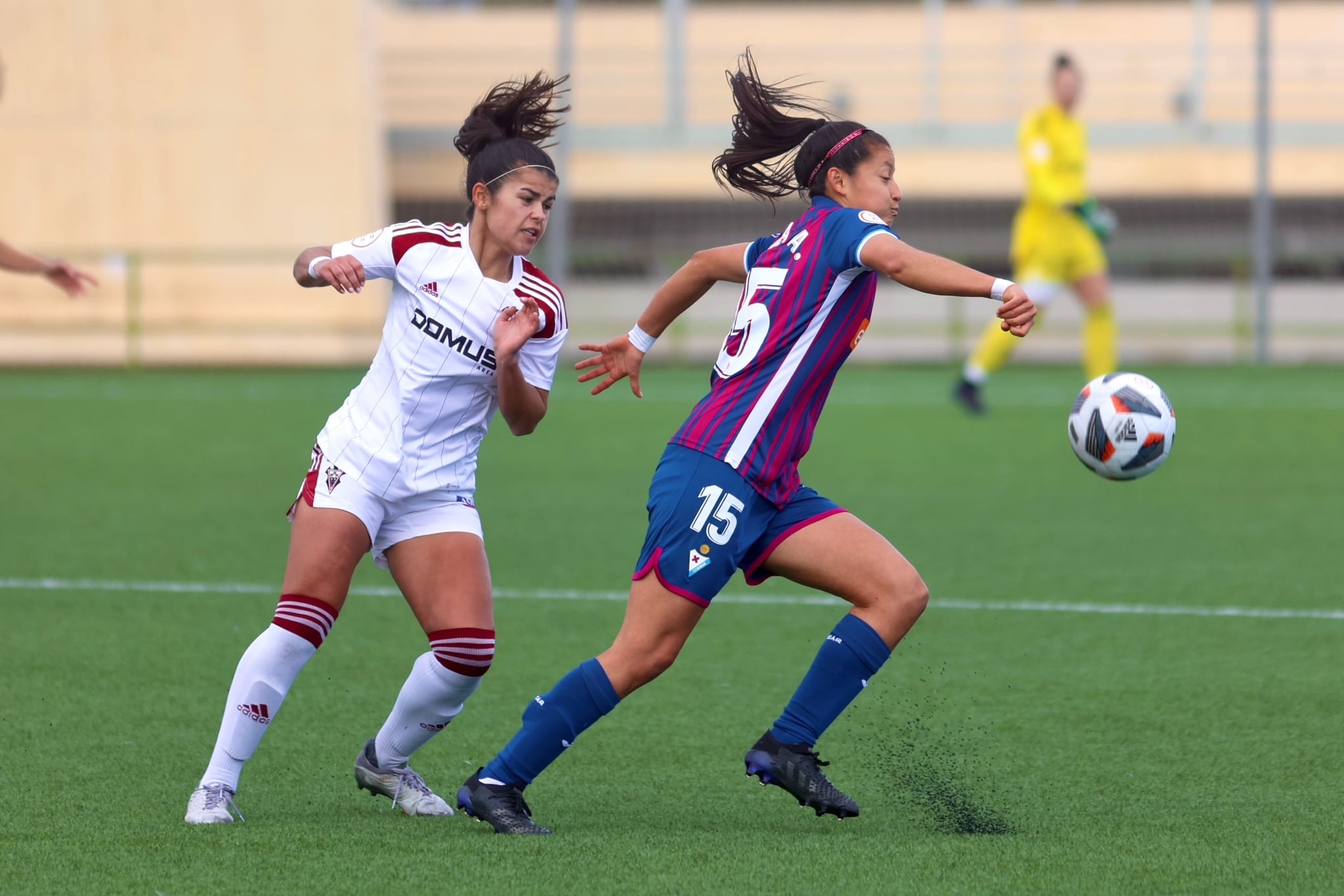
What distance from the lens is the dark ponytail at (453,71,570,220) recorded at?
4.20m

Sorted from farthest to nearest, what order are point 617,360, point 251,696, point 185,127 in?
1. point 185,127
2. point 617,360
3. point 251,696

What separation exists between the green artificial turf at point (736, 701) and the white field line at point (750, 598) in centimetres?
4

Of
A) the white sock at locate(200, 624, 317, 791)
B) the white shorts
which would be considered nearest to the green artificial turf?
the white sock at locate(200, 624, 317, 791)

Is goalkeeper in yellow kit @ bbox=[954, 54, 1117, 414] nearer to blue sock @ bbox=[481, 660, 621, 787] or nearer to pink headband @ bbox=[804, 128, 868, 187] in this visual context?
pink headband @ bbox=[804, 128, 868, 187]

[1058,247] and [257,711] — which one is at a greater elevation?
[1058,247]

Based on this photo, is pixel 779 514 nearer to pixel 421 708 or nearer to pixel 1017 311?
pixel 1017 311

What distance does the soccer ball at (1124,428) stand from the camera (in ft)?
14.3

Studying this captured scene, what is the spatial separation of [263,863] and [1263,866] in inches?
82.4

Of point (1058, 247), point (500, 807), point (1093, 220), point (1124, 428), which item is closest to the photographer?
point (500, 807)

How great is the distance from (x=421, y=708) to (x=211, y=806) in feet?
1.79

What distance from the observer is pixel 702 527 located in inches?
156

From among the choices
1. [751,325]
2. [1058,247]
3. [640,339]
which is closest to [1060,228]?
[1058,247]

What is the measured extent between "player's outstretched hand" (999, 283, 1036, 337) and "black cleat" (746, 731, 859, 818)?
1097 mm

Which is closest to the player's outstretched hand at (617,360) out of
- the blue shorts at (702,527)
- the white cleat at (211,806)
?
the blue shorts at (702,527)
